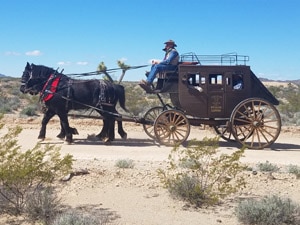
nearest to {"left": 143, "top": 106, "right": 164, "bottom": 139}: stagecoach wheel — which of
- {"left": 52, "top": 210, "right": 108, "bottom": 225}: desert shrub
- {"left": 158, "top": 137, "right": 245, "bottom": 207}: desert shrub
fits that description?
{"left": 158, "top": 137, "right": 245, "bottom": 207}: desert shrub

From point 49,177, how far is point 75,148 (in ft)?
18.8

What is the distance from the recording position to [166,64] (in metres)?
13.2

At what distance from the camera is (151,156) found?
11547 millimetres

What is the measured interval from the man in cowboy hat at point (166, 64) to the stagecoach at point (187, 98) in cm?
19

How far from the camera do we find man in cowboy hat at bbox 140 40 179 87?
13188 millimetres

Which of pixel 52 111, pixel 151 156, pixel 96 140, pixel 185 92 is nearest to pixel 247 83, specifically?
pixel 185 92

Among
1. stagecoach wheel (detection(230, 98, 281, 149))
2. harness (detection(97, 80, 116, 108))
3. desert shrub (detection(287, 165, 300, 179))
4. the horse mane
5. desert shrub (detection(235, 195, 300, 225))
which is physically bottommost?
desert shrub (detection(235, 195, 300, 225))

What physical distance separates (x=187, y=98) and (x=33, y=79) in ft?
16.0

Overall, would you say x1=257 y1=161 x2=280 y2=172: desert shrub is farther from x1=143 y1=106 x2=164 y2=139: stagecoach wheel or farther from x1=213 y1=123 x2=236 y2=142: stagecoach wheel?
x1=143 y1=106 x2=164 y2=139: stagecoach wheel

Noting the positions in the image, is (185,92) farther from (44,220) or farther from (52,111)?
(44,220)

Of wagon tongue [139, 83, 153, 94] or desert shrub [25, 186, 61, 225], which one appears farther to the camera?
wagon tongue [139, 83, 153, 94]

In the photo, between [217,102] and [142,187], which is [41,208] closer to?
[142,187]

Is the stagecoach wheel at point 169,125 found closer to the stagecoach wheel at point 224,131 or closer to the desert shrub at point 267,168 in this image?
the stagecoach wheel at point 224,131

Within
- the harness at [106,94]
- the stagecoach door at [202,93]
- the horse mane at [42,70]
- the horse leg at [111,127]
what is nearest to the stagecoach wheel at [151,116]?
the horse leg at [111,127]
